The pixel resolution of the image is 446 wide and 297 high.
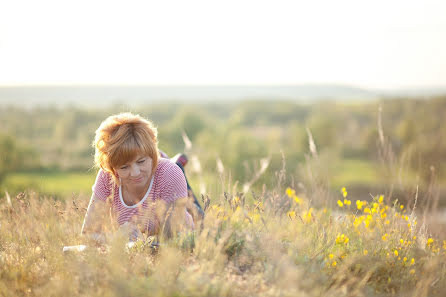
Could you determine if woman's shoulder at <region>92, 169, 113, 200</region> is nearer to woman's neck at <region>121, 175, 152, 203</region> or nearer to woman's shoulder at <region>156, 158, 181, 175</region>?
woman's neck at <region>121, 175, 152, 203</region>

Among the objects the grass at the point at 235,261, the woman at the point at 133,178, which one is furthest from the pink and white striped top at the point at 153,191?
the grass at the point at 235,261

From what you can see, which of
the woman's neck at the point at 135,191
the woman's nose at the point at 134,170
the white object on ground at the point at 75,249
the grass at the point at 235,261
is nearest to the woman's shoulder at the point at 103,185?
the woman's neck at the point at 135,191

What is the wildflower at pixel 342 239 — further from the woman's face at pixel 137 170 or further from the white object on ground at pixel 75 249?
the white object on ground at pixel 75 249

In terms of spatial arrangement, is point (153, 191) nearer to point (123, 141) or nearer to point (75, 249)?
point (123, 141)

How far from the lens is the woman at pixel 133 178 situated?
3803 millimetres

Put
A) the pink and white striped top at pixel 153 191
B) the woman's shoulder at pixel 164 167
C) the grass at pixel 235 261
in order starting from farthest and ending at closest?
the woman's shoulder at pixel 164 167, the pink and white striped top at pixel 153 191, the grass at pixel 235 261

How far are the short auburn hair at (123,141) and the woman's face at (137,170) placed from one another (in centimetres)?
4

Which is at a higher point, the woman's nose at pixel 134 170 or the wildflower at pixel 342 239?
the woman's nose at pixel 134 170

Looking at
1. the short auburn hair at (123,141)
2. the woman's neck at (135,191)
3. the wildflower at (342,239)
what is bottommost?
the wildflower at (342,239)

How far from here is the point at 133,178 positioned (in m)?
3.98

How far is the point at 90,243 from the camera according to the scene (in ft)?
11.0

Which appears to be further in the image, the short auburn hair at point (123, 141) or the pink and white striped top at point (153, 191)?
the pink and white striped top at point (153, 191)

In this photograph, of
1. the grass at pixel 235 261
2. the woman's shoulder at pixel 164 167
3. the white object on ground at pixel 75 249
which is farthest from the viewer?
the woman's shoulder at pixel 164 167

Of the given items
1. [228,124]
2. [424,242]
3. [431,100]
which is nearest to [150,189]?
[424,242]
